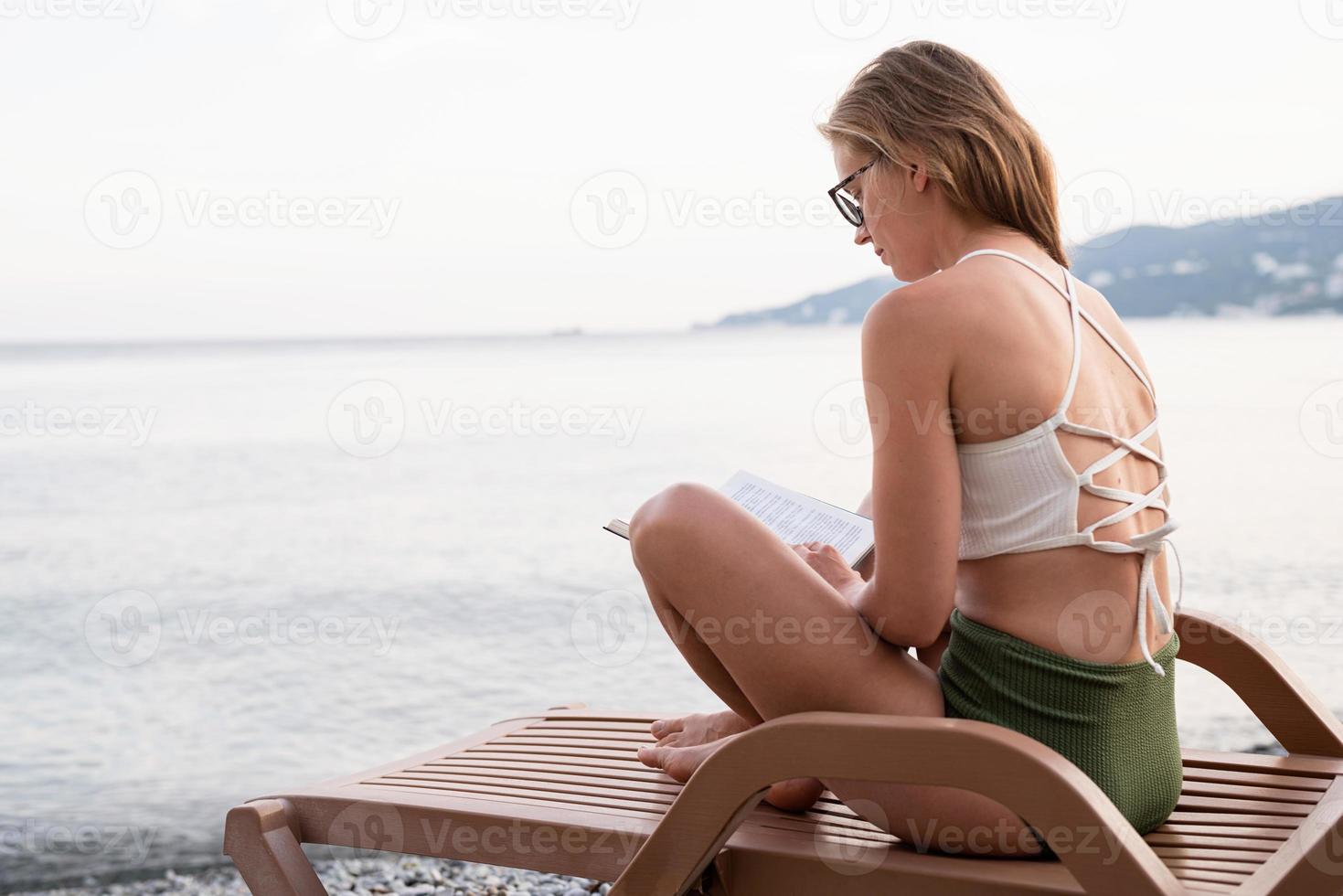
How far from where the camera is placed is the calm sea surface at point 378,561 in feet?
18.6

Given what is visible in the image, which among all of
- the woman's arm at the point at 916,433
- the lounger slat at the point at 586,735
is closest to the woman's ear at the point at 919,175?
the woman's arm at the point at 916,433

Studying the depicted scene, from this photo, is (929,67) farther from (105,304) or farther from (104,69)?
(105,304)

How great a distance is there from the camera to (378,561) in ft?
36.0

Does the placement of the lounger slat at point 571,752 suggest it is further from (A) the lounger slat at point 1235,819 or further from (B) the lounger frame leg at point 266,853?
(A) the lounger slat at point 1235,819

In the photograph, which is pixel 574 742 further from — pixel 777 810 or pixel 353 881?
pixel 353 881

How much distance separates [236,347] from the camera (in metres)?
52.5

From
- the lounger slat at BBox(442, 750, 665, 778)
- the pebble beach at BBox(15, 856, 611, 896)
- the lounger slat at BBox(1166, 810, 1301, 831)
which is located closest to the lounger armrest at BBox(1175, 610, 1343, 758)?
the lounger slat at BBox(1166, 810, 1301, 831)

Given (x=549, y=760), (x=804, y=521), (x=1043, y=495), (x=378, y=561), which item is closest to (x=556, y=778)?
(x=549, y=760)

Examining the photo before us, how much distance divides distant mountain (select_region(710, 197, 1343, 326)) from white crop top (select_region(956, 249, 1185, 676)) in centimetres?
1643

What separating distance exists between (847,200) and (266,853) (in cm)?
161

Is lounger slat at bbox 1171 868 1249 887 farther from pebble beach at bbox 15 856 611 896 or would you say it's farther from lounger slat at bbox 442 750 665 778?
pebble beach at bbox 15 856 611 896

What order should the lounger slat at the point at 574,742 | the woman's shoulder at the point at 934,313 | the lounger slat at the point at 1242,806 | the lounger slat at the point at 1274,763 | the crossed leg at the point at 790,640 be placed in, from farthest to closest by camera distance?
1. the lounger slat at the point at 574,742
2. the lounger slat at the point at 1274,763
3. the lounger slat at the point at 1242,806
4. the crossed leg at the point at 790,640
5. the woman's shoulder at the point at 934,313

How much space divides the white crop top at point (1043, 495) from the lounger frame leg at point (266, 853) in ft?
4.53

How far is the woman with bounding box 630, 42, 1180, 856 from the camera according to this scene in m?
1.75
